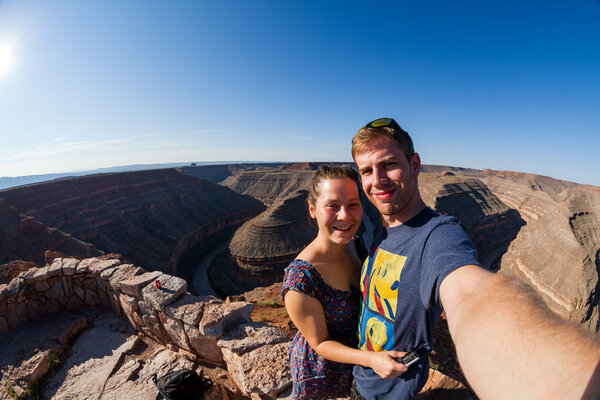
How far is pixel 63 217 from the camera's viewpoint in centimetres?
3095

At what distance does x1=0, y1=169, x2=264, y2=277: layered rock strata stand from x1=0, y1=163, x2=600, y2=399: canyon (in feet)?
0.73

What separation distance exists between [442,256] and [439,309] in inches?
19.8

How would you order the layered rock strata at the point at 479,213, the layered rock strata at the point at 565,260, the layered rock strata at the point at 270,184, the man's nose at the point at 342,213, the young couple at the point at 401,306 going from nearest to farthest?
the young couple at the point at 401,306
the man's nose at the point at 342,213
the layered rock strata at the point at 565,260
the layered rock strata at the point at 479,213
the layered rock strata at the point at 270,184

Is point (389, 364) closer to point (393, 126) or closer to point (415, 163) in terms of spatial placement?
point (415, 163)

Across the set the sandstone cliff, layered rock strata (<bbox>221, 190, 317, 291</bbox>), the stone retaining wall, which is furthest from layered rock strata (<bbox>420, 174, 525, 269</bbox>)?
the stone retaining wall

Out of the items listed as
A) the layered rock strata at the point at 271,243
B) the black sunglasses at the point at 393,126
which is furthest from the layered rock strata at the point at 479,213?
the black sunglasses at the point at 393,126

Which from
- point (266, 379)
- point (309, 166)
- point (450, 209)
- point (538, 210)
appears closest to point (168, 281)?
point (266, 379)

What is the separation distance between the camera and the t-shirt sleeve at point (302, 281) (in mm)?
2084

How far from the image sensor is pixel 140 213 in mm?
39500

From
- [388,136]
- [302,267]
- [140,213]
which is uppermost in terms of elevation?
[388,136]

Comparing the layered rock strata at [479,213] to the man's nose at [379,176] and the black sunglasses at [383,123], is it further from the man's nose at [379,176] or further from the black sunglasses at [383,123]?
the man's nose at [379,176]

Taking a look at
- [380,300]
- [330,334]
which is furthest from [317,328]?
[380,300]

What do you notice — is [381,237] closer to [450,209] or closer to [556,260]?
[556,260]

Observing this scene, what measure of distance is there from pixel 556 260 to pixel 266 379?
43.3 meters
